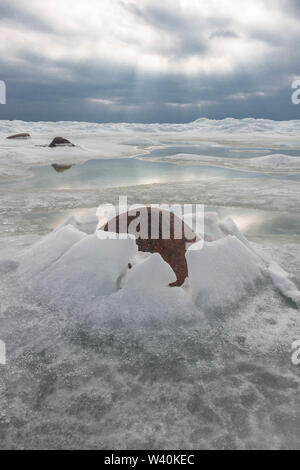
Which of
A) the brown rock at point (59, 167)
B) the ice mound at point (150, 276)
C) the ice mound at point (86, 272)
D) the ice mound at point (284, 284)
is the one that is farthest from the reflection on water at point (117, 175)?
the ice mound at point (150, 276)

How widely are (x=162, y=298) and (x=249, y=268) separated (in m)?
0.93

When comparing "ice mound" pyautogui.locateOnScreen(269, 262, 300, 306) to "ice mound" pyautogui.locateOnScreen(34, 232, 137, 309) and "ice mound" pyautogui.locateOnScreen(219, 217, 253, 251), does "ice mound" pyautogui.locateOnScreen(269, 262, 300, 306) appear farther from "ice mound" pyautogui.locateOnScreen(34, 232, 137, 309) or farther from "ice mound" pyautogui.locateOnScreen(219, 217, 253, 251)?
"ice mound" pyautogui.locateOnScreen(34, 232, 137, 309)

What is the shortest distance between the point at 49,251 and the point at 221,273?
5.05 ft

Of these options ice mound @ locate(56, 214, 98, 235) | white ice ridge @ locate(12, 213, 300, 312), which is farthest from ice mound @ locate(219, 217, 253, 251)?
ice mound @ locate(56, 214, 98, 235)

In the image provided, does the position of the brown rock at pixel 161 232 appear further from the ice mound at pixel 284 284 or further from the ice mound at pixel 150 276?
the ice mound at pixel 284 284

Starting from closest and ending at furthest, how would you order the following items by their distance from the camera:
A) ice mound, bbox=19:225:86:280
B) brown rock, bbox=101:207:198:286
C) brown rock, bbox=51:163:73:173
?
ice mound, bbox=19:225:86:280
brown rock, bbox=101:207:198:286
brown rock, bbox=51:163:73:173

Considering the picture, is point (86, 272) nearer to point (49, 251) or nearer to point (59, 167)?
point (49, 251)

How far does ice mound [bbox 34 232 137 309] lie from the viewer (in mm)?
2615

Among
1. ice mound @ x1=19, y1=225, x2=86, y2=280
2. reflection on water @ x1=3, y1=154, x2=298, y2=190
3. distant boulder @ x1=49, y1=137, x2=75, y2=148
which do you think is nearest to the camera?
ice mound @ x1=19, y1=225, x2=86, y2=280

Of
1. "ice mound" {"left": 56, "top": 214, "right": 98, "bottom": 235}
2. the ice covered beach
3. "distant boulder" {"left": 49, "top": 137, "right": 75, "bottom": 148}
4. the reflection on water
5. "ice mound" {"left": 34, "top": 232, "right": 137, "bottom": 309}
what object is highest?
"distant boulder" {"left": 49, "top": 137, "right": 75, "bottom": 148}

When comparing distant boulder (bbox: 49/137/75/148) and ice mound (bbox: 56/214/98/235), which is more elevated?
distant boulder (bbox: 49/137/75/148)

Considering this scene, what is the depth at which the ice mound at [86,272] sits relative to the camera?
262cm

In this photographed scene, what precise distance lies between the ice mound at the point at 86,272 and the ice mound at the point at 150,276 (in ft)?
0.53

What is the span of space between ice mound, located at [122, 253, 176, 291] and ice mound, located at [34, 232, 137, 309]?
0.16m
